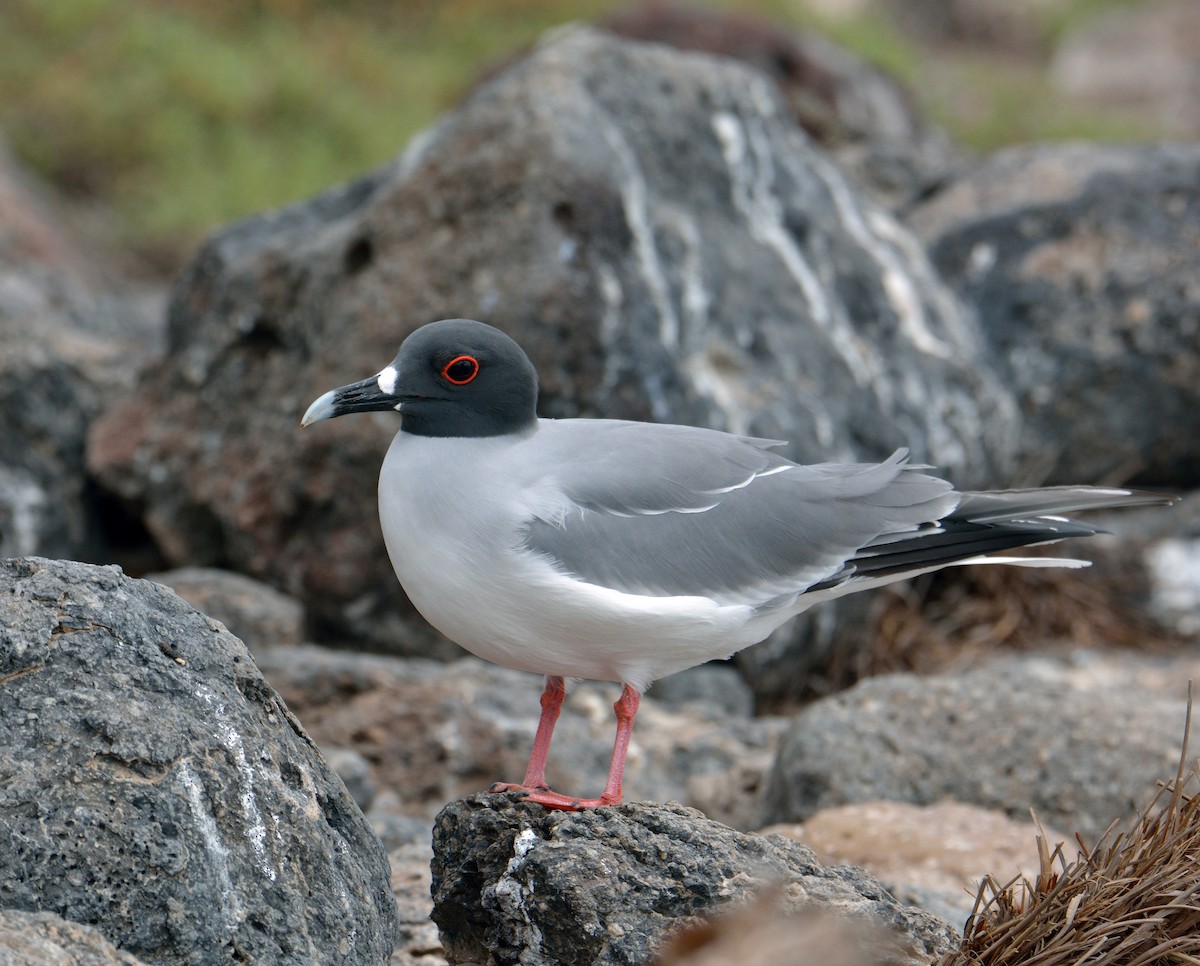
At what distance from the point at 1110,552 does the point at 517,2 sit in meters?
11.7

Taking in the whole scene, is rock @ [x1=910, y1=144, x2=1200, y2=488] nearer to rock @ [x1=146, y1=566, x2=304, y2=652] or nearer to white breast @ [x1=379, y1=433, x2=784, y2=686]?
rock @ [x1=146, y1=566, x2=304, y2=652]

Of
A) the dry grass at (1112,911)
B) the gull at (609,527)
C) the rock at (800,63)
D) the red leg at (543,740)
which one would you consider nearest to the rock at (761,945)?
the dry grass at (1112,911)

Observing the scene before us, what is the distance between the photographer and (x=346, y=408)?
377 centimetres

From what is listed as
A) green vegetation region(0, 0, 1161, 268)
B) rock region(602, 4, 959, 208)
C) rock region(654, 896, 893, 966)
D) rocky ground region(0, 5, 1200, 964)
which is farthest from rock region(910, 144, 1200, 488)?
green vegetation region(0, 0, 1161, 268)

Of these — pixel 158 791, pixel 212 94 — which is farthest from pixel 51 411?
pixel 212 94

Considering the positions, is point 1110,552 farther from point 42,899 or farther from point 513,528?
point 42,899

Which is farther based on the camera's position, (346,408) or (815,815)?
(815,815)

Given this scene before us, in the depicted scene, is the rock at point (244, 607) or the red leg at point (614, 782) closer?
the red leg at point (614, 782)

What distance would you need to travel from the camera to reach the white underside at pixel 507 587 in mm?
3531

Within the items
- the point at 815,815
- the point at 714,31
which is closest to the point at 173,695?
the point at 815,815

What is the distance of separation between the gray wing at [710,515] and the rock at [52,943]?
4.62 ft

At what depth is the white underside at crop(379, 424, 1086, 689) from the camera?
3.53 metres

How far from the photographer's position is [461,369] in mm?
3787

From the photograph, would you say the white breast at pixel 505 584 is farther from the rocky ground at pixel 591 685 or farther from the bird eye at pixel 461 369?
the rocky ground at pixel 591 685
